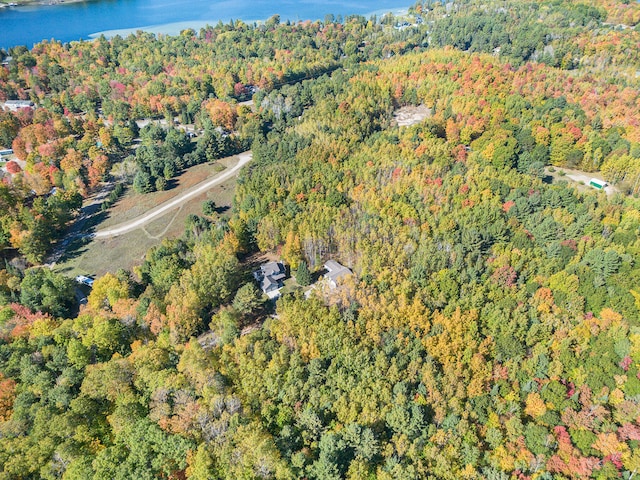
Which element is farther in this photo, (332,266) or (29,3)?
(29,3)

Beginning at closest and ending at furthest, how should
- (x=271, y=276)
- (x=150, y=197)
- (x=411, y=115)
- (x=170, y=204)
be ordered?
(x=271, y=276) < (x=170, y=204) < (x=150, y=197) < (x=411, y=115)

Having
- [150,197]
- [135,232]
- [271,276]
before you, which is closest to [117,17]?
[150,197]

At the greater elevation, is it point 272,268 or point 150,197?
point 150,197

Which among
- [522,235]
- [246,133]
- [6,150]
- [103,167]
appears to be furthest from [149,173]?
[522,235]

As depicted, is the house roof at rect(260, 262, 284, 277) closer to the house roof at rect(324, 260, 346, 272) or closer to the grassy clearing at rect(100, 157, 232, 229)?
the house roof at rect(324, 260, 346, 272)

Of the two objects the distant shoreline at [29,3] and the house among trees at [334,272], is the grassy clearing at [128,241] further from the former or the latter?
the distant shoreline at [29,3]

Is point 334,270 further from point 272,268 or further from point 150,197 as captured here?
point 150,197

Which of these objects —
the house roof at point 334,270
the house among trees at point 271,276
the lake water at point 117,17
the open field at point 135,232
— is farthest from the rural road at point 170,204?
the lake water at point 117,17
